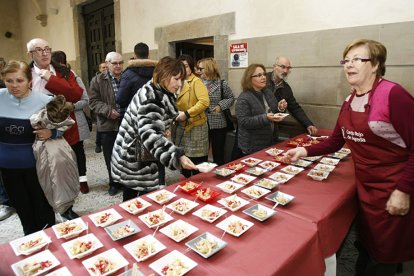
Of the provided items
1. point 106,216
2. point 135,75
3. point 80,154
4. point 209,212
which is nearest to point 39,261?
point 106,216

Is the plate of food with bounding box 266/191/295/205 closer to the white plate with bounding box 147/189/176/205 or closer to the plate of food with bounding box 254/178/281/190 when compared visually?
the plate of food with bounding box 254/178/281/190

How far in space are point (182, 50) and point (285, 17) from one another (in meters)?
2.33

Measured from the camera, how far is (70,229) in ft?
4.20

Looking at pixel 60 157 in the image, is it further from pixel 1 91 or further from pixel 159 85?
pixel 159 85

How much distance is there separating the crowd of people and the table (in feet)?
0.73

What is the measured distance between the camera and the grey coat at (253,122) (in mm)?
2660

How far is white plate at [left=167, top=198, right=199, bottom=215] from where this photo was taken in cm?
147

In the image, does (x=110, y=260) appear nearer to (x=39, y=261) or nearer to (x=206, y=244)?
(x=39, y=261)

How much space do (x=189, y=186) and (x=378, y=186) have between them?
1094 millimetres

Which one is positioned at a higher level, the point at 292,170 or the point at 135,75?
the point at 135,75

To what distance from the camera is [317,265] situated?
1261mm

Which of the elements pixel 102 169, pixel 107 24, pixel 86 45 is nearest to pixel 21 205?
pixel 102 169

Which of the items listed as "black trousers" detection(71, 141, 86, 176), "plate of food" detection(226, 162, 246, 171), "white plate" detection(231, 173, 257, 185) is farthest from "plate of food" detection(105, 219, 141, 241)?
"black trousers" detection(71, 141, 86, 176)

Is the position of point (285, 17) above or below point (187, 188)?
above
